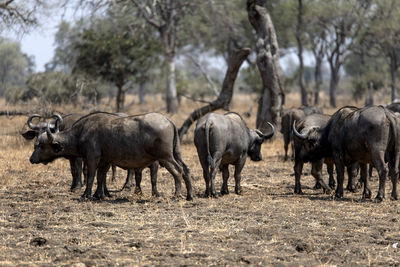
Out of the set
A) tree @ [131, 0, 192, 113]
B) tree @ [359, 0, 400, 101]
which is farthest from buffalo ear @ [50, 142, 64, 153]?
tree @ [359, 0, 400, 101]

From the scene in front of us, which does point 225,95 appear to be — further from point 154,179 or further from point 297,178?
point 154,179

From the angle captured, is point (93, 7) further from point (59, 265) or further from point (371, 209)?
point (59, 265)

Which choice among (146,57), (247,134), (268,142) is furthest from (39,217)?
(146,57)

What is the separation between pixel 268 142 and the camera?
1962 cm

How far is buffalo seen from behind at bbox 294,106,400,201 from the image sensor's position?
9.34 metres

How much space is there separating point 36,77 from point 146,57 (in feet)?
17.7

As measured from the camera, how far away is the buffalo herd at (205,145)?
30.7 ft

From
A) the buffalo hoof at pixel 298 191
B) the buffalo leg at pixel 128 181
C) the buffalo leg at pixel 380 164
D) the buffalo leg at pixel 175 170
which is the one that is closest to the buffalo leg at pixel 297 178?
the buffalo hoof at pixel 298 191

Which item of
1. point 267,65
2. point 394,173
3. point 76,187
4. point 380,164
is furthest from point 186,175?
point 267,65

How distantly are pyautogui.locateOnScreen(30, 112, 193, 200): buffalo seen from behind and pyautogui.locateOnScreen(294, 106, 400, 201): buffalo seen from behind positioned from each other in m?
2.72

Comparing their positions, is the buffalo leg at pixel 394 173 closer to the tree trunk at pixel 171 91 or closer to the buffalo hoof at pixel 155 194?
the buffalo hoof at pixel 155 194

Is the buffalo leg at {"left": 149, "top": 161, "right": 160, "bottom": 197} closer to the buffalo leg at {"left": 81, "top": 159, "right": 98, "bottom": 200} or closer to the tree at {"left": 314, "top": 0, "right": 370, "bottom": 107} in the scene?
the buffalo leg at {"left": 81, "top": 159, "right": 98, "bottom": 200}

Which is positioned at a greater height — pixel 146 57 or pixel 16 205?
pixel 146 57

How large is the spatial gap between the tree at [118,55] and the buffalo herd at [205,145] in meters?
15.6
